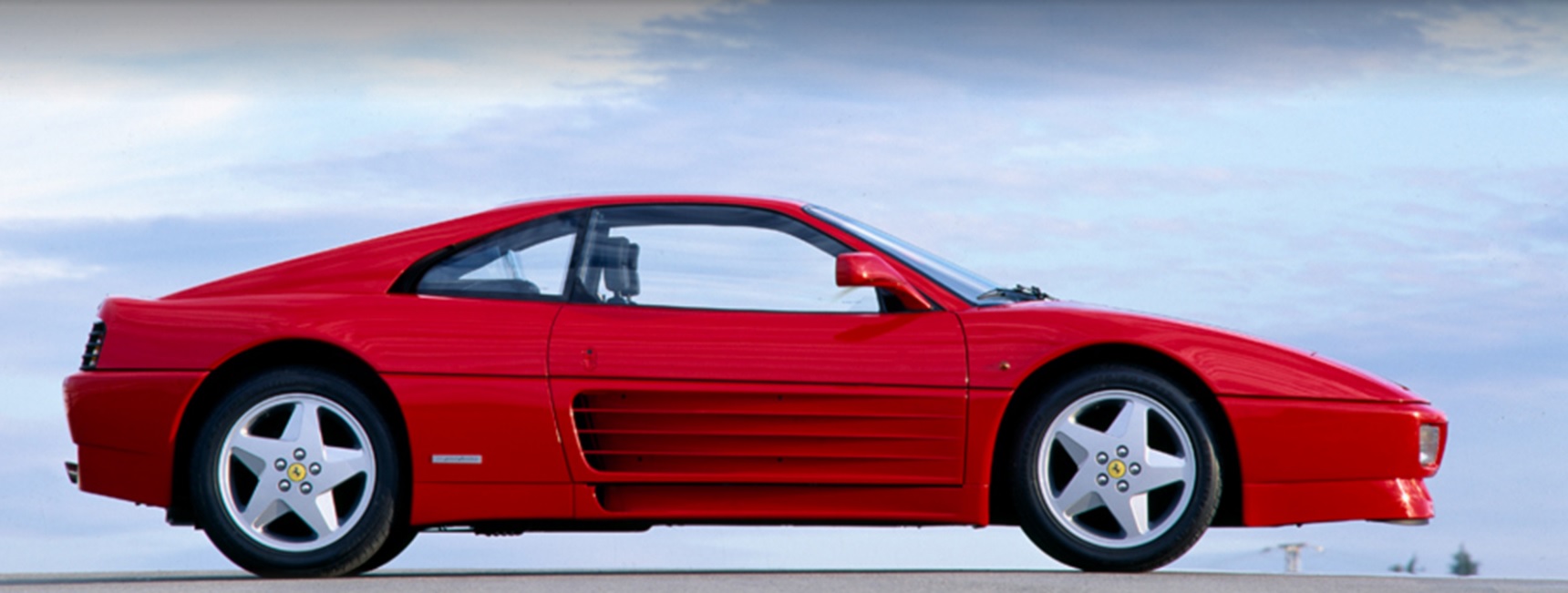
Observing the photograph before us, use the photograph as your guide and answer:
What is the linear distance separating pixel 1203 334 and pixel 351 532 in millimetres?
3190

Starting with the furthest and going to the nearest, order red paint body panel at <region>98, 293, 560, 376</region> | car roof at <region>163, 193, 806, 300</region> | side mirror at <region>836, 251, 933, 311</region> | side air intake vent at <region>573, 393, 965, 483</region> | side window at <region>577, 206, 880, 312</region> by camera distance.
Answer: car roof at <region>163, 193, 806, 300</region> < side window at <region>577, 206, 880, 312</region> < red paint body panel at <region>98, 293, 560, 376</region> < side air intake vent at <region>573, 393, 965, 483</region> < side mirror at <region>836, 251, 933, 311</region>

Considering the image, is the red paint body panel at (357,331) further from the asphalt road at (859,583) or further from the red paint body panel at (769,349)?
the asphalt road at (859,583)

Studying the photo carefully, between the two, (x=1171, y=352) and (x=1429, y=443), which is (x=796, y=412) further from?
(x=1429, y=443)

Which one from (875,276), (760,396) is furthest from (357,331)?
(875,276)

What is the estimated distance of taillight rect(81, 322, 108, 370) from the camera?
638 cm

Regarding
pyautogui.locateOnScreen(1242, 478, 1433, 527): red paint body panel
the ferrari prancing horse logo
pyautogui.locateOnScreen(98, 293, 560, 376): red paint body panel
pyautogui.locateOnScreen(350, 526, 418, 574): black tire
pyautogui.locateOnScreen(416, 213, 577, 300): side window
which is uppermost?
pyautogui.locateOnScreen(416, 213, 577, 300): side window

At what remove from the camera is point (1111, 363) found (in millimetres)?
6031

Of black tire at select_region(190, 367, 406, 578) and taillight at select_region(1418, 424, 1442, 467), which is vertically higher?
taillight at select_region(1418, 424, 1442, 467)

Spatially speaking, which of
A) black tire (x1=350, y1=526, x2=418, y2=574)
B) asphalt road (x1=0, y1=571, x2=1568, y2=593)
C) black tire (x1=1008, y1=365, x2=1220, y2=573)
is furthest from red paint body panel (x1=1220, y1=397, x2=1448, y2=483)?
black tire (x1=350, y1=526, x2=418, y2=574)

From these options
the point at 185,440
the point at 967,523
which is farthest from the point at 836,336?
the point at 185,440

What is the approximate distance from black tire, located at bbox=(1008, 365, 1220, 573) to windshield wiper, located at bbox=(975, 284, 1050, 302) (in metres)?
0.51

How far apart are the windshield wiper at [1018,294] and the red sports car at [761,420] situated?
13 centimetres

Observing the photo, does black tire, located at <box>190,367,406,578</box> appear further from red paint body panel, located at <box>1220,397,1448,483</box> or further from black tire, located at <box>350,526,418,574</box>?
red paint body panel, located at <box>1220,397,1448,483</box>

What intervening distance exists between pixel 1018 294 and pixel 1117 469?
88 cm
